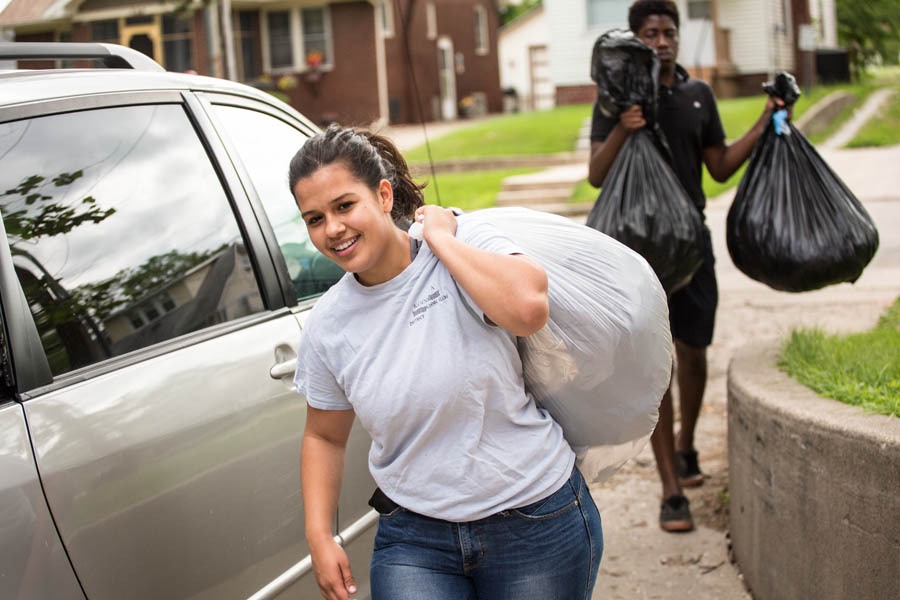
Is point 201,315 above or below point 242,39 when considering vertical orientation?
below

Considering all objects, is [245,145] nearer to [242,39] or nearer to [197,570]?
[197,570]

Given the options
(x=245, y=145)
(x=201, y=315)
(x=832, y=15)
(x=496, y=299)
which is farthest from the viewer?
(x=832, y=15)

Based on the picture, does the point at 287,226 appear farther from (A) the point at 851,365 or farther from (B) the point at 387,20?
(B) the point at 387,20

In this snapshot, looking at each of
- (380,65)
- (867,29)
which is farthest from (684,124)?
(867,29)

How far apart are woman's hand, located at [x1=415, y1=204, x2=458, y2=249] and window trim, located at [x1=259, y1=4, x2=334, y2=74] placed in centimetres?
2533

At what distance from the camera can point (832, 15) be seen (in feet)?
108

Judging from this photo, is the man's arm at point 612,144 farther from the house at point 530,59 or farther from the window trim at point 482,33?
the house at point 530,59

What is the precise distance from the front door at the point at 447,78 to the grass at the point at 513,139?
32.7ft

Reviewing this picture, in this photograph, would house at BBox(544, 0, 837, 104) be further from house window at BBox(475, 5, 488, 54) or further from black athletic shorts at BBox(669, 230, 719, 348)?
black athletic shorts at BBox(669, 230, 719, 348)

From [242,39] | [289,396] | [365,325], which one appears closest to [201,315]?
[289,396]

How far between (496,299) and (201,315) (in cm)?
91

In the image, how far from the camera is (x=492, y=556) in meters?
1.97

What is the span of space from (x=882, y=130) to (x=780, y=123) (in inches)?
623

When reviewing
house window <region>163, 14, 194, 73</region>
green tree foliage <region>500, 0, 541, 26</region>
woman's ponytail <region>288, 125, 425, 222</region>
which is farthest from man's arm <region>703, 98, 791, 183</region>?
green tree foliage <region>500, 0, 541, 26</region>
